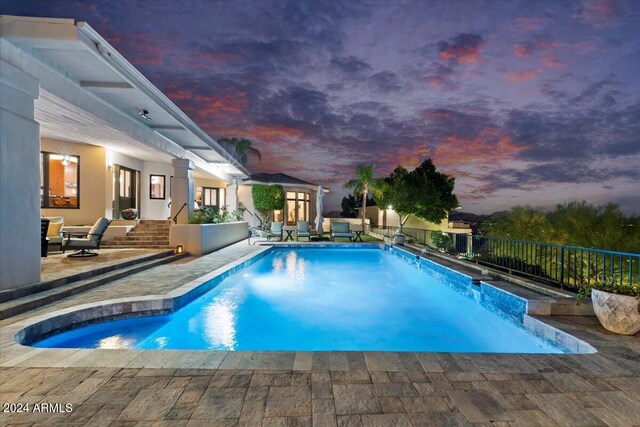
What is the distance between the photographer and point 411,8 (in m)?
14.9

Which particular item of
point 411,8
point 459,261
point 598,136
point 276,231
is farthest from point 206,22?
point 598,136

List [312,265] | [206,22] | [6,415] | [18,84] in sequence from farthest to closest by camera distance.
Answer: [206,22], [312,265], [18,84], [6,415]

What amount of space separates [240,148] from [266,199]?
40.0ft

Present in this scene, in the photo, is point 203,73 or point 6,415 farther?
point 203,73

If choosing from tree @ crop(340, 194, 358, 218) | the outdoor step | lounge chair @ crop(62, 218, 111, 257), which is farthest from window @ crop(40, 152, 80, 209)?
tree @ crop(340, 194, 358, 218)

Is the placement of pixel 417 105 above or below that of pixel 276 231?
above

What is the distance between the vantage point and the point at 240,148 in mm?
30672

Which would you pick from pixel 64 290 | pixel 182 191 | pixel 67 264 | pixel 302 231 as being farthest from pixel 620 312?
pixel 302 231

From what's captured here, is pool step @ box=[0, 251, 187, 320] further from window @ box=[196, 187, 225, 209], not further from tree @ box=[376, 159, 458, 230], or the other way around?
tree @ box=[376, 159, 458, 230]

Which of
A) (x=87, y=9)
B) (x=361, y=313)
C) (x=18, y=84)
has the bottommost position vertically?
(x=361, y=313)

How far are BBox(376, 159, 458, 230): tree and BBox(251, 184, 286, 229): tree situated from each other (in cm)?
1033

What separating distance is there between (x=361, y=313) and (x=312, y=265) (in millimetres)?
4917

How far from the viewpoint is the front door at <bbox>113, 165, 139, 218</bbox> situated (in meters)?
12.0

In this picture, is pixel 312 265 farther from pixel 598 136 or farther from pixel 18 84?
pixel 598 136
